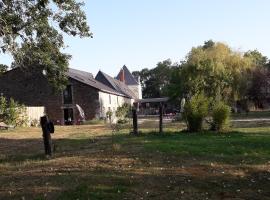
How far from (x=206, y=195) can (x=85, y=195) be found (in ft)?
6.96

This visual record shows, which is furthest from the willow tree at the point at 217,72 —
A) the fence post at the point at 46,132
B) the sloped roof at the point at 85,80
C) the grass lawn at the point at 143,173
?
the fence post at the point at 46,132

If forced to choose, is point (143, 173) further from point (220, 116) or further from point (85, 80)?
point (85, 80)

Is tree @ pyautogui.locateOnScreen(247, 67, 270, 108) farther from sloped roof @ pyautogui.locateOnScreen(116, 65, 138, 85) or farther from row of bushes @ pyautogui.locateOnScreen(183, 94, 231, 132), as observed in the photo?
row of bushes @ pyautogui.locateOnScreen(183, 94, 231, 132)

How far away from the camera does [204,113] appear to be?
64.6 ft

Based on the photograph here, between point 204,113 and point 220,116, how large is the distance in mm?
722

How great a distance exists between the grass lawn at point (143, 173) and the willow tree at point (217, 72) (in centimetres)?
3801

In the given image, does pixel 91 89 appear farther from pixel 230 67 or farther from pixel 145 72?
pixel 145 72

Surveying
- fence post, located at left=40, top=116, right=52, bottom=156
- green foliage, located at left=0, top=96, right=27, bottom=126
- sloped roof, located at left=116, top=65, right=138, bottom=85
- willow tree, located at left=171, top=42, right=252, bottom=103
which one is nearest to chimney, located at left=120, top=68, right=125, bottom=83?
sloped roof, located at left=116, top=65, right=138, bottom=85

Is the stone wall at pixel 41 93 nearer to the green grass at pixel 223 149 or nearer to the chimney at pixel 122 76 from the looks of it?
the green grass at pixel 223 149

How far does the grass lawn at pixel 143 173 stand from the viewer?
27.0ft

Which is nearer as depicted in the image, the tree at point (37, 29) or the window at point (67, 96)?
the tree at point (37, 29)

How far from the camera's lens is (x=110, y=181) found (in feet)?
29.6

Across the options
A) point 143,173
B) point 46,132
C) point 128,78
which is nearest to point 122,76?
point 128,78

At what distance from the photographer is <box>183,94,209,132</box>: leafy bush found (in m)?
19.7
